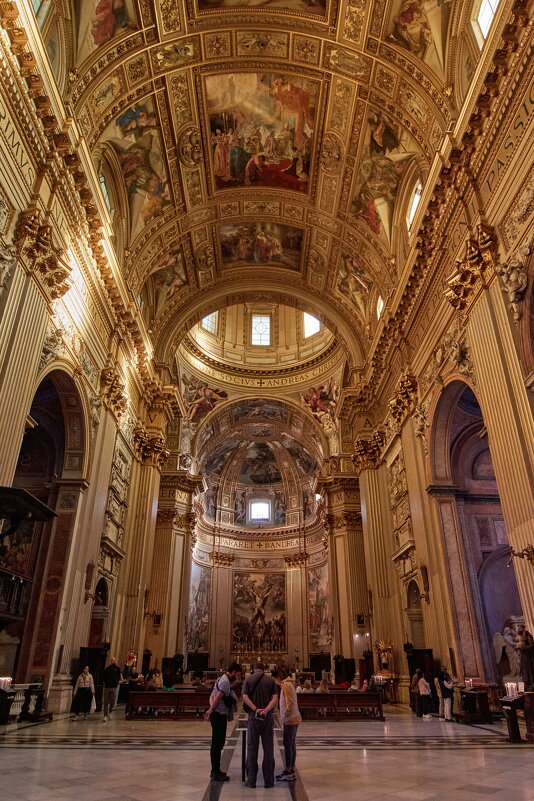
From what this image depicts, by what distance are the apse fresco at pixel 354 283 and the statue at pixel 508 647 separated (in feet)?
40.4

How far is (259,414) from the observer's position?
108ft

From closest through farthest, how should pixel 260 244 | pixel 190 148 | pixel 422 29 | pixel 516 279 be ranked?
pixel 516 279 → pixel 422 29 → pixel 190 148 → pixel 260 244

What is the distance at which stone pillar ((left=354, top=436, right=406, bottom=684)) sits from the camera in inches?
667

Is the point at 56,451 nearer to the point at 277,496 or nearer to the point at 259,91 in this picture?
the point at 259,91

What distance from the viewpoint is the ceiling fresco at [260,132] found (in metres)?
13.1

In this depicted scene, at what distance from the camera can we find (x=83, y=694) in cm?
1148

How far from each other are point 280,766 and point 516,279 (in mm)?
8212

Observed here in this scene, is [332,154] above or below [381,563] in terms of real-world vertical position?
above

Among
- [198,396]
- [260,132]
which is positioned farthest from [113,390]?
[198,396]

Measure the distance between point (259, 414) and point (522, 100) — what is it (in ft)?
81.8

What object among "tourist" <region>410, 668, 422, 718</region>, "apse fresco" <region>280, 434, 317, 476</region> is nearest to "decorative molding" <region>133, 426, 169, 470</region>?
"tourist" <region>410, 668, 422, 718</region>

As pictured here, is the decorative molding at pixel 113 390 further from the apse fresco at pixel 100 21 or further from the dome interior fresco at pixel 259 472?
the dome interior fresco at pixel 259 472

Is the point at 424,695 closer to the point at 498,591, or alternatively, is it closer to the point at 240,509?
the point at 498,591

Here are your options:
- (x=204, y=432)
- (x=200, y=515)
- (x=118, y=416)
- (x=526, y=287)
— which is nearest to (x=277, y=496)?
(x=200, y=515)
